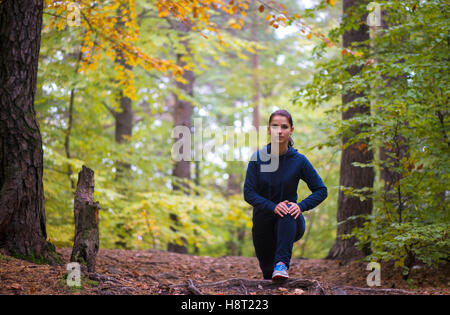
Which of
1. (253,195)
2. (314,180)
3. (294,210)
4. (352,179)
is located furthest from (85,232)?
(352,179)

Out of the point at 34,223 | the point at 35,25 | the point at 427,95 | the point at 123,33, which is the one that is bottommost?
the point at 34,223

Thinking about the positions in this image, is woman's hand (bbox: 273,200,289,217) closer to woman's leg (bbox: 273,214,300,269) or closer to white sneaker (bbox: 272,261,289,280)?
woman's leg (bbox: 273,214,300,269)

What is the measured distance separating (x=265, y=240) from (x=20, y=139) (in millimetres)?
2670

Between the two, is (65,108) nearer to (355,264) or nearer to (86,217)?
(86,217)

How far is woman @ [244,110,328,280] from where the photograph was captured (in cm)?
401

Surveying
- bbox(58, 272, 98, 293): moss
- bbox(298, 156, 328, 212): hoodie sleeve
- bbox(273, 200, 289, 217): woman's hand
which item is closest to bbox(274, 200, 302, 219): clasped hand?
bbox(273, 200, 289, 217): woman's hand

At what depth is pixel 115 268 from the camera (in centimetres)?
509

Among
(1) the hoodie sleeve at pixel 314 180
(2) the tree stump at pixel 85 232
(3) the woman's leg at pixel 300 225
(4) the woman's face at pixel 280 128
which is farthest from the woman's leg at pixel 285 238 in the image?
(2) the tree stump at pixel 85 232

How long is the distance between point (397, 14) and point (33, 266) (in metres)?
5.37

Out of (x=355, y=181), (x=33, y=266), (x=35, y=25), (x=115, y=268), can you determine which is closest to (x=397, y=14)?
(x=355, y=181)

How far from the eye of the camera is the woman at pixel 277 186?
13.2ft

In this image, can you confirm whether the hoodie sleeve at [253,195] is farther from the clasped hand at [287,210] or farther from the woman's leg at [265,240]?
the woman's leg at [265,240]

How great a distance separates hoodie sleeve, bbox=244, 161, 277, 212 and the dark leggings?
0.50ft

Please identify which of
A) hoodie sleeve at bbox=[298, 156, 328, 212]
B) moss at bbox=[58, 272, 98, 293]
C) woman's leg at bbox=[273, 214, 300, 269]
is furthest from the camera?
hoodie sleeve at bbox=[298, 156, 328, 212]
